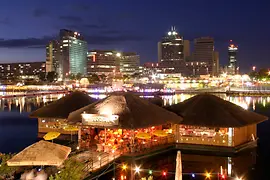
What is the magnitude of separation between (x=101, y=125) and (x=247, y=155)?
9.04 metres

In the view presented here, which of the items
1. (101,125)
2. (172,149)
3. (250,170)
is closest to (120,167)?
(101,125)

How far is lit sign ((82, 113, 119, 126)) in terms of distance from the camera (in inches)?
783

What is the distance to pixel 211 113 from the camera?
22.0 meters

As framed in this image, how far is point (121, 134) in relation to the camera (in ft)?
76.6

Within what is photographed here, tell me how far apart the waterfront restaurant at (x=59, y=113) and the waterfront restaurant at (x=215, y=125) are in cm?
837

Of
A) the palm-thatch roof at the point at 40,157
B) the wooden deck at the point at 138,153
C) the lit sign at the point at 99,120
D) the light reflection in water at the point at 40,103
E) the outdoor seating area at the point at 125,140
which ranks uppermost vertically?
the lit sign at the point at 99,120

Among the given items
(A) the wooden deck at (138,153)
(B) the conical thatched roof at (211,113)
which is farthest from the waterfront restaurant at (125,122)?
(B) the conical thatched roof at (211,113)

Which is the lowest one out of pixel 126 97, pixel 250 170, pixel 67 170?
pixel 250 170

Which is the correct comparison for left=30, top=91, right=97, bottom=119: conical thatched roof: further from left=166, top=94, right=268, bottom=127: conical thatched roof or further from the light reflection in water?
the light reflection in water

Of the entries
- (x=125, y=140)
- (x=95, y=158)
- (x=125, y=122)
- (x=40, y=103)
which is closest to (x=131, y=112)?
(x=125, y=122)

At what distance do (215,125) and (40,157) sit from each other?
1091cm

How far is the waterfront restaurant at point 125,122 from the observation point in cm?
2003

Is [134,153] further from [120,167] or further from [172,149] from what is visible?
[172,149]

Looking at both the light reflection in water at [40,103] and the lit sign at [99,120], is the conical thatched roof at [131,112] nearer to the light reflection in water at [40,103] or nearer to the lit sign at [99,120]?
the lit sign at [99,120]
